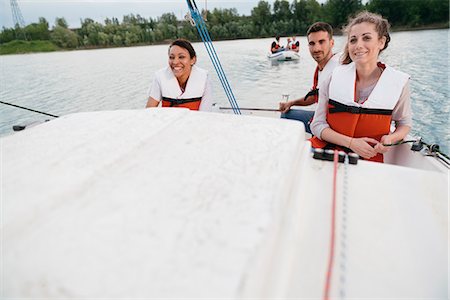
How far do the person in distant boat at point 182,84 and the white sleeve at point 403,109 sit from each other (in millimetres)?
1623

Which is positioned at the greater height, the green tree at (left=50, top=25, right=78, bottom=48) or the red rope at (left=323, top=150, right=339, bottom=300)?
the green tree at (left=50, top=25, right=78, bottom=48)

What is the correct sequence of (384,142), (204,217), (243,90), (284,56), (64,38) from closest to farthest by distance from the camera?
(204,217) < (384,142) < (243,90) < (284,56) < (64,38)

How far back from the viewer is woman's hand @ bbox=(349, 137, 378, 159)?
1642 millimetres

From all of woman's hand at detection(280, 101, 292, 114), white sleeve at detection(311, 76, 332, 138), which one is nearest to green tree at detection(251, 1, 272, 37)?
woman's hand at detection(280, 101, 292, 114)

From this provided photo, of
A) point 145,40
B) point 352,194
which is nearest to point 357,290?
point 352,194

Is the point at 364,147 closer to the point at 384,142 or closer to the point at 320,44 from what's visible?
the point at 384,142

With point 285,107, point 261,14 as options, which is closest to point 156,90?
point 285,107

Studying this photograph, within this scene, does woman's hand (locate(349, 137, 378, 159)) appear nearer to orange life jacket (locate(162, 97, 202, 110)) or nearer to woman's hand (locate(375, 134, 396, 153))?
Answer: woman's hand (locate(375, 134, 396, 153))

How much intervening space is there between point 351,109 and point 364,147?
0.28 metres

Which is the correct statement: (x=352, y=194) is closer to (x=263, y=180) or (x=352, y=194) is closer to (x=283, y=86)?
(x=263, y=180)

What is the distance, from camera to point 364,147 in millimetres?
1647

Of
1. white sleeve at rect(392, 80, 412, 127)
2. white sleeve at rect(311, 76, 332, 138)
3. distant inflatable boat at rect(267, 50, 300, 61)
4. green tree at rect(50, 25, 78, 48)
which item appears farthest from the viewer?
green tree at rect(50, 25, 78, 48)

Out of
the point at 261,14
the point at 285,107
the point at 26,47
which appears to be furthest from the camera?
the point at 261,14

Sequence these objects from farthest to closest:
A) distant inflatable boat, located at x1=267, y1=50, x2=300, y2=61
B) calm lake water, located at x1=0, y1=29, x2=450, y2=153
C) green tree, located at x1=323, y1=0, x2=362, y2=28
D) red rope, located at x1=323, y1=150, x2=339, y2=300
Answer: green tree, located at x1=323, y1=0, x2=362, y2=28 < distant inflatable boat, located at x1=267, y1=50, x2=300, y2=61 < calm lake water, located at x1=0, y1=29, x2=450, y2=153 < red rope, located at x1=323, y1=150, x2=339, y2=300
